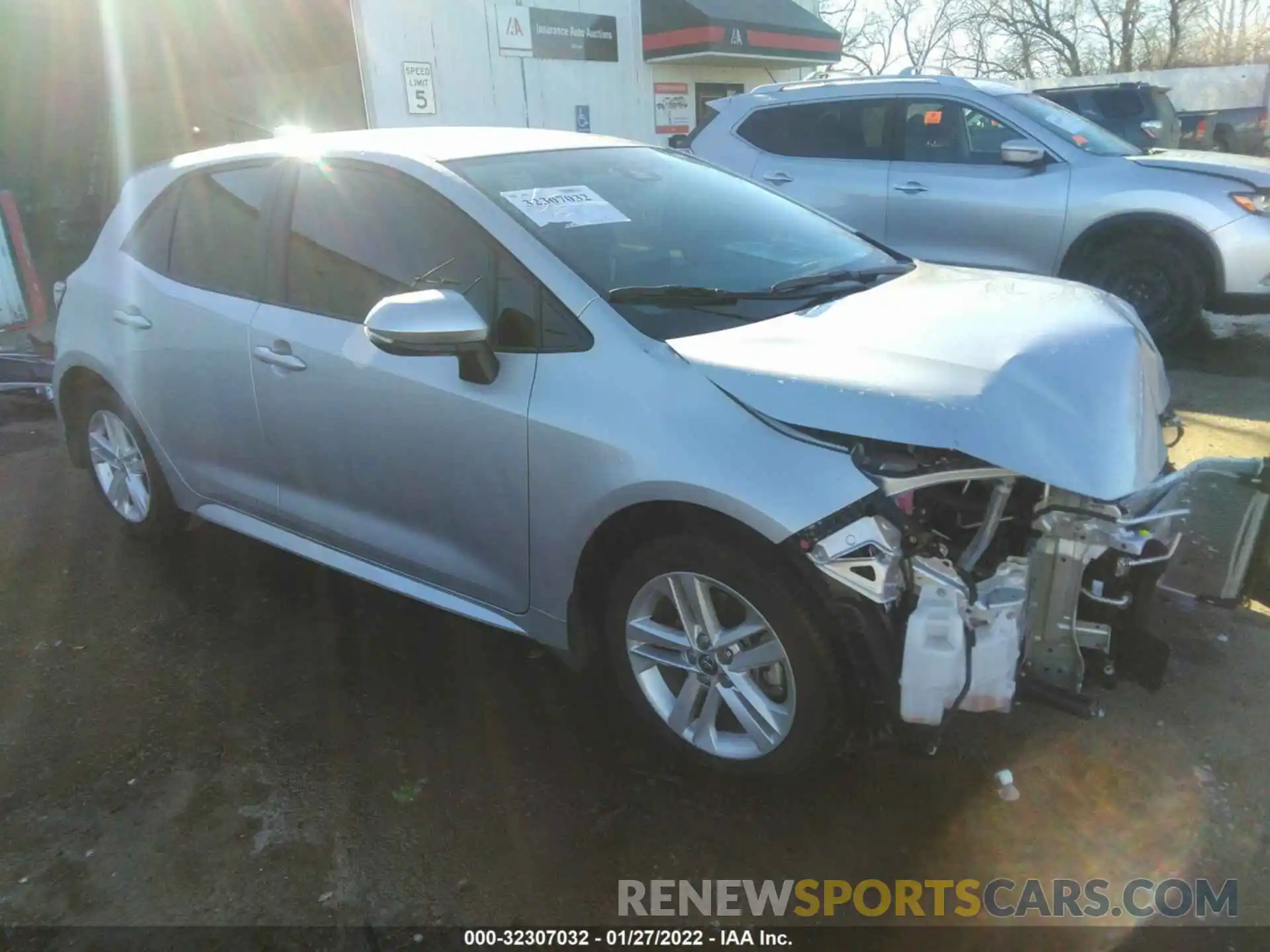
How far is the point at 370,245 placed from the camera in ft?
10.3

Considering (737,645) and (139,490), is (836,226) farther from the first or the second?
(139,490)

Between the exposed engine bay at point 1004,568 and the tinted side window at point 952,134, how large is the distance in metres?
4.82

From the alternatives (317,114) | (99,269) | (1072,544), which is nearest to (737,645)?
(1072,544)

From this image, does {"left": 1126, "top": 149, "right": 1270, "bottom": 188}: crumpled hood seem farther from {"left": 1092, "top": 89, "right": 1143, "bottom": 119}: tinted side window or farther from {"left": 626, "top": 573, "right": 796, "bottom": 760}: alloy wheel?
{"left": 1092, "top": 89, "right": 1143, "bottom": 119}: tinted side window

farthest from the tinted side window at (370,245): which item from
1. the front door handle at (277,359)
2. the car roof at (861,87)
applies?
the car roof at (861,87)

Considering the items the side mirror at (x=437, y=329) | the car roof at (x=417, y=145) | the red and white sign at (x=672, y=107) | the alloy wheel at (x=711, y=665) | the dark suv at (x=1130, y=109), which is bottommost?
the alloy wheel at (x=711, y=665)

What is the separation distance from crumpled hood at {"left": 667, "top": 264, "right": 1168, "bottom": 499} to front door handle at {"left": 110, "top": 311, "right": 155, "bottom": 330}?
8.10ft

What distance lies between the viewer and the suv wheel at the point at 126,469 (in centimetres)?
412

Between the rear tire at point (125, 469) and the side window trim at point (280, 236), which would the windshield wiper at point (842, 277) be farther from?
the rear tire at point (125, 469)

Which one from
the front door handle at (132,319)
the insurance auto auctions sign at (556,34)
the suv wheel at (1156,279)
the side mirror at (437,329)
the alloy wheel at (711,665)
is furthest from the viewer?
the insurance auto auctions sign at (556,34)

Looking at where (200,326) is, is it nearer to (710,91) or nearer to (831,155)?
(831,155)

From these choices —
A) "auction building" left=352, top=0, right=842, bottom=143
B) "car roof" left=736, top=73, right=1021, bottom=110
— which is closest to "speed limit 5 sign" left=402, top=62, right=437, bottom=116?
"auction building" left=352, top=0, right=842, bottom=143

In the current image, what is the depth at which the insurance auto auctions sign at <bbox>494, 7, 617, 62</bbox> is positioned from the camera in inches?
499

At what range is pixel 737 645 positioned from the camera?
2.47m
